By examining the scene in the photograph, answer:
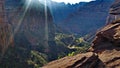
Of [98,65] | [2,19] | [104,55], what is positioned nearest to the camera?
[98,65]

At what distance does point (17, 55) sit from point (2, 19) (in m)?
19.9

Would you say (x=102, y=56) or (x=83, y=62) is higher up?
(x=83, y=62)

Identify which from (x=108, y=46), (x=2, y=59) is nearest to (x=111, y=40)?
(x=108, y=46)

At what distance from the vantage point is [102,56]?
111 ft

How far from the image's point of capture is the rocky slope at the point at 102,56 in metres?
30.8

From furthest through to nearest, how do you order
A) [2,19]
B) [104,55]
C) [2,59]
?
[2,19] → [2,59] → [104,55]

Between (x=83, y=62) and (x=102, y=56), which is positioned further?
(x=102, y=56)

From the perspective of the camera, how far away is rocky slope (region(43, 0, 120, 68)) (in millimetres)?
30750

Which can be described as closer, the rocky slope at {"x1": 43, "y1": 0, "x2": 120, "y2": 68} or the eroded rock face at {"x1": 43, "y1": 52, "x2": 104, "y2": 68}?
the eroded rock face at {"x1": 43, "y1": 52, "x2": 104, "y2": 68}

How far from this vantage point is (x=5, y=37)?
487 ft

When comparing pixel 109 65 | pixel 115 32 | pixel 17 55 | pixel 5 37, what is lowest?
pixel 17 55

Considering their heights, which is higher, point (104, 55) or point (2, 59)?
point (104, 55)

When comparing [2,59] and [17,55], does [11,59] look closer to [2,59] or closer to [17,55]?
[2,59]

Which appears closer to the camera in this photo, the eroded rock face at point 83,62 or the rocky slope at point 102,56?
the eroded rock face at point 83,62
